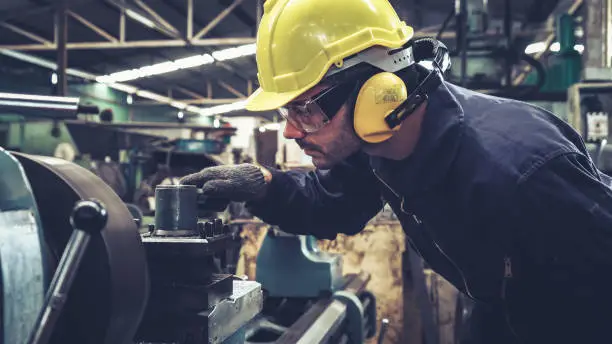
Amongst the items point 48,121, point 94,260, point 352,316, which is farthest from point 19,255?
point 48,121

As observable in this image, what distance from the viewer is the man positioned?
1033mm

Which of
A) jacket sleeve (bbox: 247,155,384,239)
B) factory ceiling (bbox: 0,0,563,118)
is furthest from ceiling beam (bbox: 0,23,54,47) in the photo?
jacket sleeve (bbox: 247,155,384,239)

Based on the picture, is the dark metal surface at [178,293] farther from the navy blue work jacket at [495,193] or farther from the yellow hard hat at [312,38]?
the navy blue work jacket at [495,193]

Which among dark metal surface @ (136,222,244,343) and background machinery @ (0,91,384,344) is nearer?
background machinery @ (0,91,384,344)

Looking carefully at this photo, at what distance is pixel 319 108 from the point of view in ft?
4.09

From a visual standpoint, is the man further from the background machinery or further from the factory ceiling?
the factory ceiling

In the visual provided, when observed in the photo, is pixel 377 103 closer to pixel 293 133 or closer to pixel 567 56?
pixel 293 133

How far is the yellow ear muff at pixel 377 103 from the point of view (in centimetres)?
118


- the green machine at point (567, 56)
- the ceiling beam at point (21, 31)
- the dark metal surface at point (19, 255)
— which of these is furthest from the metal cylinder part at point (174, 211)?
the ceiling beam at point (21, 31)

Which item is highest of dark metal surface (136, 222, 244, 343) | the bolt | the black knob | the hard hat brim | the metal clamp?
the hard hat brim

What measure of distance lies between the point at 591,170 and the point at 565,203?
15 cm

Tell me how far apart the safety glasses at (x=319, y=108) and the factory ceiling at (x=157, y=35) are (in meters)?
4.23

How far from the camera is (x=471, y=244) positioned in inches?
46.5

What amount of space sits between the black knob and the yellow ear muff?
0.67m
